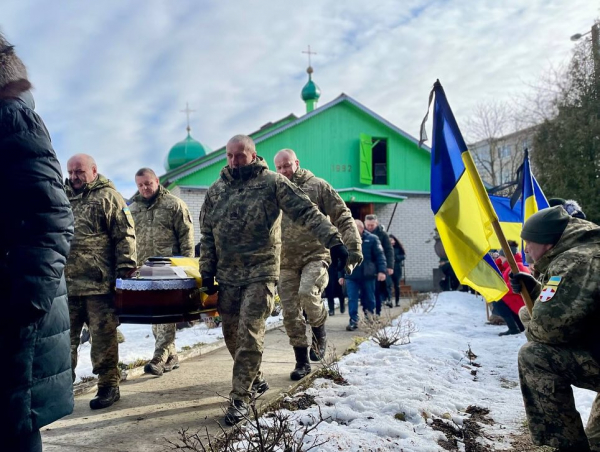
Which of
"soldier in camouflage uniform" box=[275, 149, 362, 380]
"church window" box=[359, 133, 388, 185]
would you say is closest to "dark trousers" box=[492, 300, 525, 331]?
"soldier in camouflage uniform" box=[275, 149, 362, 380]

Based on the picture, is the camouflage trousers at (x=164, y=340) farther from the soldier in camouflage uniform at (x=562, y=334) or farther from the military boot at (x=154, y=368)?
the soldier in camouflage uniform at (x=562, y=334)

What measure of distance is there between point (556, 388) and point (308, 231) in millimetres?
3011

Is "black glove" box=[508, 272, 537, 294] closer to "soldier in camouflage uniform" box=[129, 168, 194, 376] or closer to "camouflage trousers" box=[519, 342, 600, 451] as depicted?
"camouflage trousers" box=[519, 342, 600, 451]

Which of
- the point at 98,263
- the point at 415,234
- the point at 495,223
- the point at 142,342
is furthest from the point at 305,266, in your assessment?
the point at 415,234

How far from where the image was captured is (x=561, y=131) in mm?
16484

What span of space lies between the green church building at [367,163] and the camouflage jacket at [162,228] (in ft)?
43.9

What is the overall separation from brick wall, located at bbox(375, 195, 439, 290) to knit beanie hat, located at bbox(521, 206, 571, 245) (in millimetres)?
17995

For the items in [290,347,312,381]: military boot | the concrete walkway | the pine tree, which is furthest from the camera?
the pine tree

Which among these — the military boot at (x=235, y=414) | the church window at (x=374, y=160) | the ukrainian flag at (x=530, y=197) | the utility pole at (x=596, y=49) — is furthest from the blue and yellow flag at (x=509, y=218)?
the church window at (x=374, y=160)

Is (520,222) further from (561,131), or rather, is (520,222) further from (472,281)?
(561,131)

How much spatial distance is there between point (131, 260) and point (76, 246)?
47cm

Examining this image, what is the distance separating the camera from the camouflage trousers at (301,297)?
516 cm

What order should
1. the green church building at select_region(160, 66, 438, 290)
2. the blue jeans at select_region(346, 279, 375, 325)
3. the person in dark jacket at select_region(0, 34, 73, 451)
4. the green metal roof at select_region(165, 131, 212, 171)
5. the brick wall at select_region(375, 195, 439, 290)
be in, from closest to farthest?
the person in dark jacket at select_region(0, 34, 73, 451) < the blue jeans at select_region(346, 279, 375, 325) < the green church building at select_region(160, 66, 438, 290) < the brick wall at select_region(375, 195, 439, 290) < the green metal roof at select_region(165, 131, 212, 171)

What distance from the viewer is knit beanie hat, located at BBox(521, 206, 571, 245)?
3033mm
